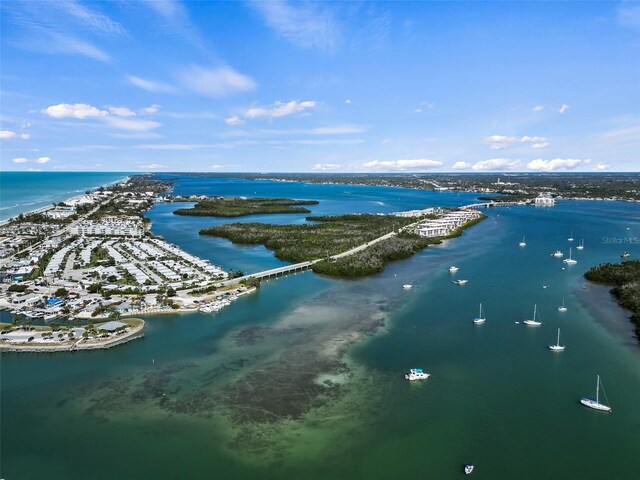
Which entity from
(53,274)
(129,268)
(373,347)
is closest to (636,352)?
(373,347)

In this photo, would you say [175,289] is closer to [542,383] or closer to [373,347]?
[373,347]

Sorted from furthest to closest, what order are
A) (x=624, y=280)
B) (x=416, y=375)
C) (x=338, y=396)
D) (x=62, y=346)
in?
(x=624, y=280) < (x=62, y=346) < (x=416, y=375) < (x=338, y=396)

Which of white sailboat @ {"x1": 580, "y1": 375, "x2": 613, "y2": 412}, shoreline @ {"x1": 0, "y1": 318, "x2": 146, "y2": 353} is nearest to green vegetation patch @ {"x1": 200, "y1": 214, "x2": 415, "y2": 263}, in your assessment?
shoreline @ {"x1": 0, "y1": 318, "x2": 146, "y2": 353}

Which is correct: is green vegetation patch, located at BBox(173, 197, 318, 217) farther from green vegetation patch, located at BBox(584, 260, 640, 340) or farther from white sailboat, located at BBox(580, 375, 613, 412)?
white sailboat, located at BBox(580, 375, 613, 412)

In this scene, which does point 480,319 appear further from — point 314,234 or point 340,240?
point 314,234

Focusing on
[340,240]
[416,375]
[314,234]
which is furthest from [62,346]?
[314,234]
